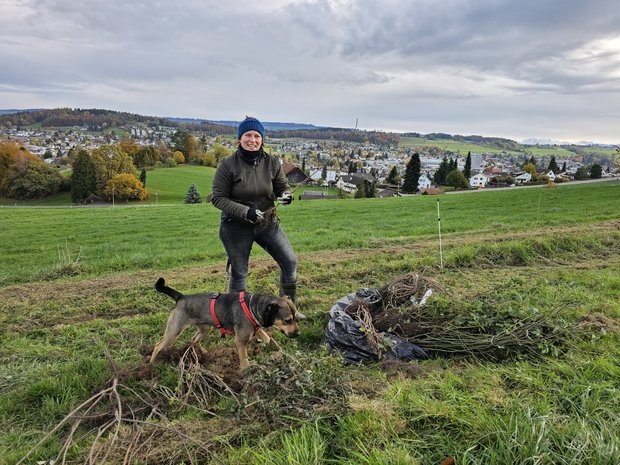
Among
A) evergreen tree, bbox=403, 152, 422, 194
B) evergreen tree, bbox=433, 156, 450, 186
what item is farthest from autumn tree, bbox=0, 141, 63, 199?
evergreen tree, bbox=433, 156, 450, 186

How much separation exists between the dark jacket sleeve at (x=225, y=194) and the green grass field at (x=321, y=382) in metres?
1.64

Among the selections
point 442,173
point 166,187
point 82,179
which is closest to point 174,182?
point 166,187

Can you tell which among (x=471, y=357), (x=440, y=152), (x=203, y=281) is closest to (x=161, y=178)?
(x=203, y=281)

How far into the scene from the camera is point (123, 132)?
166 metres

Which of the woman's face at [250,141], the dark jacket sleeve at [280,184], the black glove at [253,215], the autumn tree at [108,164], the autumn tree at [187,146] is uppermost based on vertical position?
the autumn tree at [187,146]

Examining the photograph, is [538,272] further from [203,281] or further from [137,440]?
[137,440]

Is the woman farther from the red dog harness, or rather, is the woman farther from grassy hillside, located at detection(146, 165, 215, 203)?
grassy hillside, located at detection(146, 165, 215, 203)

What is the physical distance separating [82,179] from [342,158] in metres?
64.1

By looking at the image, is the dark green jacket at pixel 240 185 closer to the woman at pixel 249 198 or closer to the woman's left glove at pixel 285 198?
the woman at pixel 249 198

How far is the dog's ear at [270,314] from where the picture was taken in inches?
154

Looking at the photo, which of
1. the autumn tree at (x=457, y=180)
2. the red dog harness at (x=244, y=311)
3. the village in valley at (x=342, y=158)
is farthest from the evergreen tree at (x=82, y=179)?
the red dog harness at (x=244, y=311)

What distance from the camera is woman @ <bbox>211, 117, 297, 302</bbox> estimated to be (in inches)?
168

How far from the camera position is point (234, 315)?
4.03 metres

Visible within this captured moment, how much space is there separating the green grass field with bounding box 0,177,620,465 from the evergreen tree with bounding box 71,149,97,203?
58.9 meters
